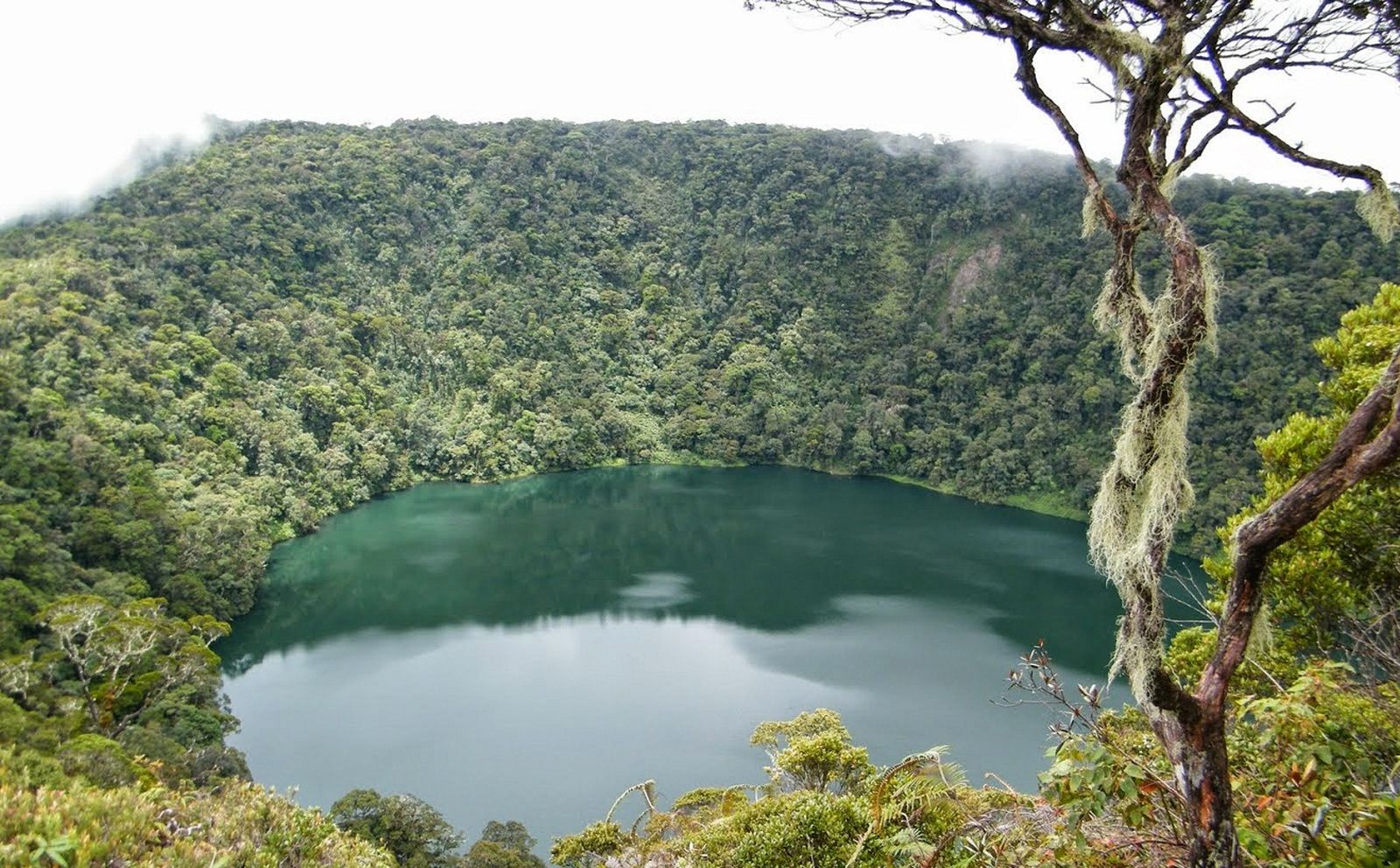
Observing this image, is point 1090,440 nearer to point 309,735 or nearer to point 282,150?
→ point 309,735

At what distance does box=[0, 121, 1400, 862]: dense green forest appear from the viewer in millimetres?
20531

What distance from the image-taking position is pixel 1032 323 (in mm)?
43438

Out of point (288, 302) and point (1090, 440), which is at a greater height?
point (288, 302)

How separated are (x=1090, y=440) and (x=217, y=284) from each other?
40.1 meters

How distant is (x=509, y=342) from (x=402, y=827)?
37381 millimetres

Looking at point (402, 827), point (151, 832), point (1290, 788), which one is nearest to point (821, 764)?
point (402, 827)

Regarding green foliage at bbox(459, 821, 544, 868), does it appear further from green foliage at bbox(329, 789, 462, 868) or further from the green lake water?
the green lake water

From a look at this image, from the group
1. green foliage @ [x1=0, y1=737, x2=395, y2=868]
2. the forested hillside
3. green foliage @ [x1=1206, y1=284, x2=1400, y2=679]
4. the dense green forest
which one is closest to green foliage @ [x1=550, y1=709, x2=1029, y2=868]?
green foliage @ [x1=0, y1=737, x2=395, y2=868]

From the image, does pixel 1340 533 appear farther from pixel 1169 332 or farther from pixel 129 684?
pixel 129 684

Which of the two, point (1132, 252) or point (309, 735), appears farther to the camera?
point (309, 735)

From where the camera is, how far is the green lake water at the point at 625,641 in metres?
16.0

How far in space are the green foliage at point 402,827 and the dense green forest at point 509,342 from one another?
9.72ft

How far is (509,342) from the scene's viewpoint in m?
46.9

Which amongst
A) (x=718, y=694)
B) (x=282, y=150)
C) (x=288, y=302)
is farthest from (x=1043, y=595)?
(x=282, y=150)
